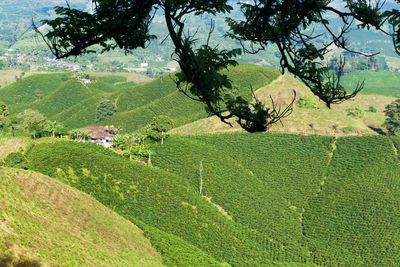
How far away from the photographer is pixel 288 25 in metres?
9.77

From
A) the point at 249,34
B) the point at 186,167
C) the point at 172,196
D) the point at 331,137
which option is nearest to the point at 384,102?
the point at 331,137

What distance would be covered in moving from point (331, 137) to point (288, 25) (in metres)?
71.6

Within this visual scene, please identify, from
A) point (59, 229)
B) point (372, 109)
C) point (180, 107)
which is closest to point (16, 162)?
point (59, 229)

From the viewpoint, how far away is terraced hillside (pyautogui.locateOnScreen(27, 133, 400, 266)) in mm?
50031

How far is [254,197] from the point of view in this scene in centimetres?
6050

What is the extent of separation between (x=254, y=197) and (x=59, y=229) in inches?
1350

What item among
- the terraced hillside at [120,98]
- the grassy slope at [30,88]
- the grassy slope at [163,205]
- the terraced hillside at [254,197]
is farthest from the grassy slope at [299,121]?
the grassy slope at [30,88]

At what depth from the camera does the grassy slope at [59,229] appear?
97.8 feet

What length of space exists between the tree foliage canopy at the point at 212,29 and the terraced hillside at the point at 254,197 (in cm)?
3678

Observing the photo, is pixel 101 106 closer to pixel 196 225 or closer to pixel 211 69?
pixel 196 225

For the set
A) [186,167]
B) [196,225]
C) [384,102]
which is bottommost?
[196,225]

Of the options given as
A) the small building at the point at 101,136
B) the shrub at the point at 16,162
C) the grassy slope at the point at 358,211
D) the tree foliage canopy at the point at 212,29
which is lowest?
the grassy slope at the point at 358,211

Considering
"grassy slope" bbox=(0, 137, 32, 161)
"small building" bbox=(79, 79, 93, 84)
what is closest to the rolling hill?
"small building" bbox=(79, 79, 93, 84)

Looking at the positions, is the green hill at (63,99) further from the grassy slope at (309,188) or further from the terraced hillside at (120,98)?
the grassy slope at (309,188)
